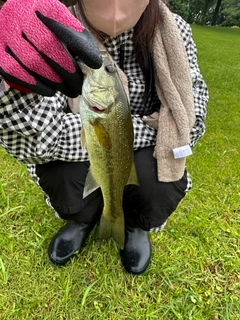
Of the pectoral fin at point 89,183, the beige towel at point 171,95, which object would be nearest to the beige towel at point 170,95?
the beige towel at point 171,95

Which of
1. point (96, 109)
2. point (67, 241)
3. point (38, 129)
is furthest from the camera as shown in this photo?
point (67, 241)

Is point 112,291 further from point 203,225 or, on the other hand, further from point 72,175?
point 203,225

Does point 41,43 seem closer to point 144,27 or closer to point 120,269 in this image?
point 144,27

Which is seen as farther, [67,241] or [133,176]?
[67,241]

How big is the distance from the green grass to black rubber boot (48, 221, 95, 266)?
0.14ft

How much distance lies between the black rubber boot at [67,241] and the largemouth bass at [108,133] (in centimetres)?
30

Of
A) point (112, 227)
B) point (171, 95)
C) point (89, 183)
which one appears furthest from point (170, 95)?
point (112, 227)

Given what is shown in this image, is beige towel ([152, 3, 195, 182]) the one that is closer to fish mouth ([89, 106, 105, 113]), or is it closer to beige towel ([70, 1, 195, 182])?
beige towel ([70, 1, 195, 182])

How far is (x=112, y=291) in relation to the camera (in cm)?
148

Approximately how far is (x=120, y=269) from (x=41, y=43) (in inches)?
44.1

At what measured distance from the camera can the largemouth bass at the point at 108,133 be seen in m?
0.92

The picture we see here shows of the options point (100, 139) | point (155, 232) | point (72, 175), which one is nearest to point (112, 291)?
point (155, 232)

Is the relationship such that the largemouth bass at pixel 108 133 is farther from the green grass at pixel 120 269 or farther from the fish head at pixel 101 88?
the green grass at pixel 120 269

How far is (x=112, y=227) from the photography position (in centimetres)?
145
